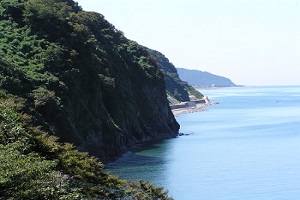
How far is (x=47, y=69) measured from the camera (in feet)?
224

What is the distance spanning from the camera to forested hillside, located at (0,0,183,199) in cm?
2816

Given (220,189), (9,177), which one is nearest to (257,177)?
(220,189)

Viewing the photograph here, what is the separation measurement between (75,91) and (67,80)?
6.07 ft

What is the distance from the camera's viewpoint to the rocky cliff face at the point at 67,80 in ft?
199

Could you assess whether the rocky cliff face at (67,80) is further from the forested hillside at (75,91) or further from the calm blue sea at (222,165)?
the calm blue sea at (222,165)

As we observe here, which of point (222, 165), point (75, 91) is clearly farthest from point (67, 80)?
point (222, 165)

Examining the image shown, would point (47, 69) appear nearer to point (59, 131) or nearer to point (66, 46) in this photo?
point (66, 46)

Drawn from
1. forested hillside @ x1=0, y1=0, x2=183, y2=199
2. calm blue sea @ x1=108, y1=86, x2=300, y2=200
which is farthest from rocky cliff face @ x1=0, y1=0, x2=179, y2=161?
calm blue sea @ x1=108, y1=86, x2=300, y2=200

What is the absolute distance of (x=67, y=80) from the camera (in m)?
68.4

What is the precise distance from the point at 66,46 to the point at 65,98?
10.5 meters

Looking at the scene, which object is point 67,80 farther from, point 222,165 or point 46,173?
point 46,173

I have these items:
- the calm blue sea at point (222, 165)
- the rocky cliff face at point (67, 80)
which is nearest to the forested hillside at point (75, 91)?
the rocky cliff face at point (67, 80)

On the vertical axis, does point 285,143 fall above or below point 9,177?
below

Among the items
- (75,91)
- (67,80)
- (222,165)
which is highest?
(67,80)
